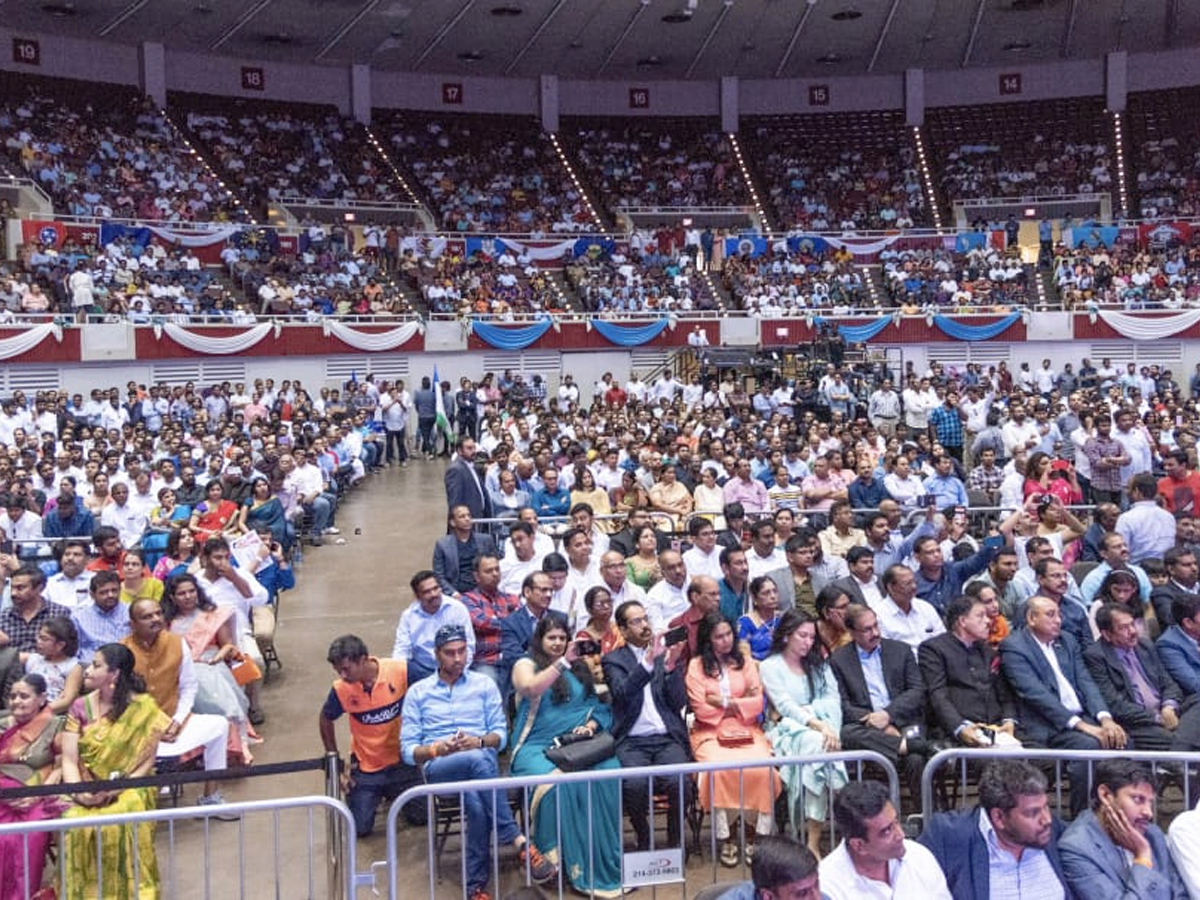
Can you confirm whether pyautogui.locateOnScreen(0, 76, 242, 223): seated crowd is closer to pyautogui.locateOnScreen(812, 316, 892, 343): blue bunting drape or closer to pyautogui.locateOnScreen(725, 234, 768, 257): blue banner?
pyautogui.locateOnScreen(725, 234, 768, 257): blue banner

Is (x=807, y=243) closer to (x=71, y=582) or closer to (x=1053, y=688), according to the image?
(x=71, y=582)

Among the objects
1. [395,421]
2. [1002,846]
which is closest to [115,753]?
[1002,846]

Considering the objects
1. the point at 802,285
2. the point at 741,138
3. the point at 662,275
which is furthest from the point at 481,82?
the point at 802,285

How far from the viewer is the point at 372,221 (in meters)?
33.2

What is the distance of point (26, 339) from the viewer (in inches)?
823

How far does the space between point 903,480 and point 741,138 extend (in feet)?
92.2

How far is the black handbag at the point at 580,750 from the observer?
5.48 meters

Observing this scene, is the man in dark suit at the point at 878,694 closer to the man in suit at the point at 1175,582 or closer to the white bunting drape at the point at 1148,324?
the man in suit at the point at 1175,582

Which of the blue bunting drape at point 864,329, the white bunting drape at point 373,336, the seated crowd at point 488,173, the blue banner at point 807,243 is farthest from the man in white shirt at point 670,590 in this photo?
the seated crowd at point 488,173

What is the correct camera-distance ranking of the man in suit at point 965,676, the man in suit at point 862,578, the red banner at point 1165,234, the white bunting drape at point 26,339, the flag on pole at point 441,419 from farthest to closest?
the red banner at point 1165,234 → the flag on pole at point 441,419 → the white bunting drape at point 26,339 → the man in suit at point 862,578 → the man in suit at point 965,676

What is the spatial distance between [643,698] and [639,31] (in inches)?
1161

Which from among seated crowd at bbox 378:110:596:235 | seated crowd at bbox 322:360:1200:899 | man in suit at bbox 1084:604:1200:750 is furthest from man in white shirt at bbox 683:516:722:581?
seated crowd at bbox 378:110:596:235

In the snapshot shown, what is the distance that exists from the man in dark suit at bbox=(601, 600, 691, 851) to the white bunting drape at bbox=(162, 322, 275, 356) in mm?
19090

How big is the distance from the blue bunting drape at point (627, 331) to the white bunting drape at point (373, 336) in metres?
4.11
